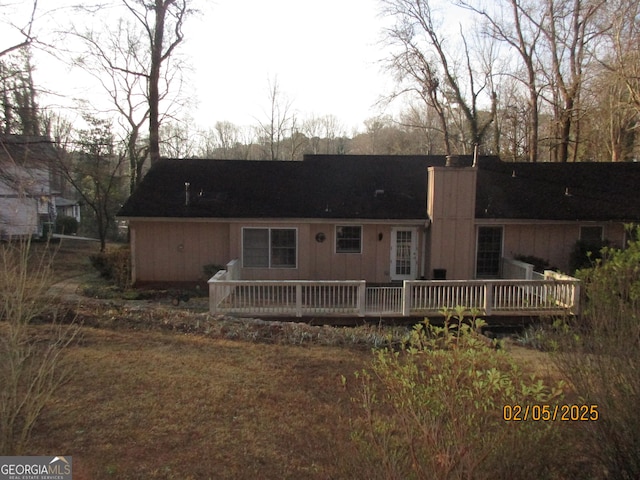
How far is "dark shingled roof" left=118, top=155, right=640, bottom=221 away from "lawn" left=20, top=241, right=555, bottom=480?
5652mm

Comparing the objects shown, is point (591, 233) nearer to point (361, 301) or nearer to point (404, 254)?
point (404, 254)

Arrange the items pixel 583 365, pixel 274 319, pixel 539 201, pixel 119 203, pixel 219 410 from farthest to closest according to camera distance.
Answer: pixel 119 203, pixel 539 201, pixel 274 319, pixel 219 410, pixel 583 365

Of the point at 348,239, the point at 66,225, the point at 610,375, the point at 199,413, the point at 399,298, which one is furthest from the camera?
the point at 66,225

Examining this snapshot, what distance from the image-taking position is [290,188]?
14828mm

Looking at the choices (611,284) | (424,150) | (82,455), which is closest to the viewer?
(82,455)

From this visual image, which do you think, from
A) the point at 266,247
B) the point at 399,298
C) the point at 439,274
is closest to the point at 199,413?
the point at 399,298

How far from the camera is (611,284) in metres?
4.64

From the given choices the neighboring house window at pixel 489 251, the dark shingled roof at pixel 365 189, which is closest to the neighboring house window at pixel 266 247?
the dark shingled roof at pixel 365 189

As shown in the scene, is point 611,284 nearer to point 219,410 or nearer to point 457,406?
point 457,406

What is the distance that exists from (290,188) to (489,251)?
22.1ft

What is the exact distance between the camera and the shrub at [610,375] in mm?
3465

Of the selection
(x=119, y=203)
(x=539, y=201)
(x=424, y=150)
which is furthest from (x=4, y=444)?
(x=424, y=150)

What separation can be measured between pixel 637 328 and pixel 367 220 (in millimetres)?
9769

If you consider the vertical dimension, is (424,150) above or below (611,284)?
above
